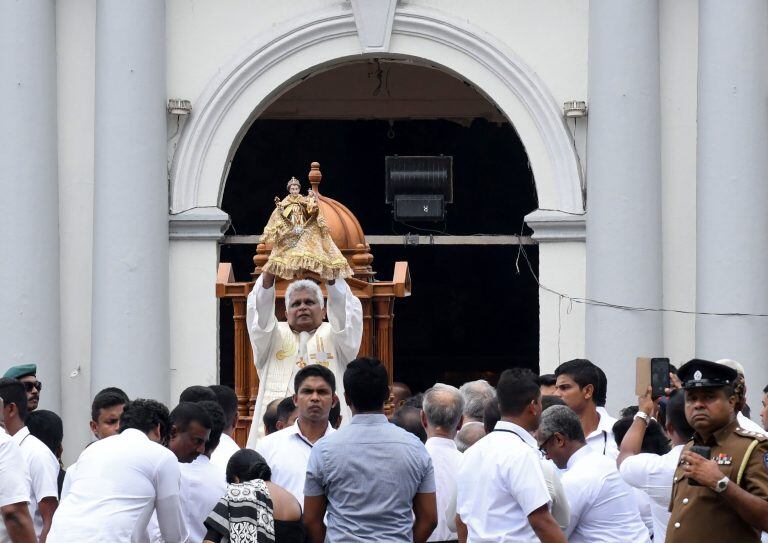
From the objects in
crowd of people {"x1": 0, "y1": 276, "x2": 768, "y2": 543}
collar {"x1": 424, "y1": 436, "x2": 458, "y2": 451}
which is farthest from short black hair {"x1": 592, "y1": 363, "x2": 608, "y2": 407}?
collar {"x1": 424, "y1": 436, "x2": 458, "y2": 451}

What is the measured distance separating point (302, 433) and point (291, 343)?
2775 mm

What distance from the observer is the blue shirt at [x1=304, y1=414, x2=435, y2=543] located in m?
7.51

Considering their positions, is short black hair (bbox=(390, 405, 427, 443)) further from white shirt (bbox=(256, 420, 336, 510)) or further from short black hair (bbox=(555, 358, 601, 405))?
white shirt (bbox=(256, 420, 336, 510))

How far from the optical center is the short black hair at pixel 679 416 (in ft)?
26.8

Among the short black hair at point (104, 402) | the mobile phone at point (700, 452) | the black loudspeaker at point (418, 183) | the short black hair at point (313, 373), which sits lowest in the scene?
the short black hair at point (104, 402)

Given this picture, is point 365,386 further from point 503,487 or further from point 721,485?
point 721,485

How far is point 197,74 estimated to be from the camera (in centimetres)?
1653

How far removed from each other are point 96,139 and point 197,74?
1147 mm

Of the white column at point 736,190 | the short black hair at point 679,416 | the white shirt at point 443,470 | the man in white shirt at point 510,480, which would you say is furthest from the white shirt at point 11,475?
the white column at point 736,190

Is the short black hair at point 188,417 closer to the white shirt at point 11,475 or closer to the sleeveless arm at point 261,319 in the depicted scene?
the white shirt at point 11,475

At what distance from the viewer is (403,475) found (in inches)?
297

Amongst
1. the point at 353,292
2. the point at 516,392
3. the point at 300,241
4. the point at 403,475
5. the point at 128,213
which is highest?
the point at 128,213

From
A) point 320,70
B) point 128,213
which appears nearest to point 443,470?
point 128,213

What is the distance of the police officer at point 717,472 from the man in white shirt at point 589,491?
0.65m
